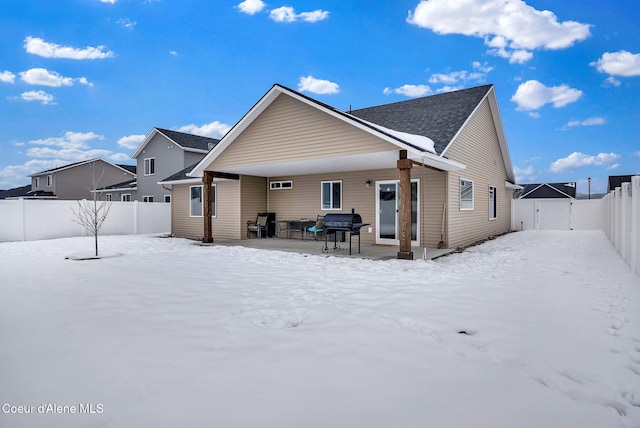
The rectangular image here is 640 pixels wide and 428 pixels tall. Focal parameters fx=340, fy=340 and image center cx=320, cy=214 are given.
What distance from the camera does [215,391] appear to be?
2219 mm

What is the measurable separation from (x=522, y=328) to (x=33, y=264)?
30.6 ft

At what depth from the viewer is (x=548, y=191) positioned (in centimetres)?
3641

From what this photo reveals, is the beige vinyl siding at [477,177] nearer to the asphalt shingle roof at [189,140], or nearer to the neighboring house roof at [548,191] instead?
the asphalt shingle roof at [189,140]

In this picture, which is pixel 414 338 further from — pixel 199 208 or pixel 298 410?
pixel 199 208

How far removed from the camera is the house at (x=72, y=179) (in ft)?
92.2

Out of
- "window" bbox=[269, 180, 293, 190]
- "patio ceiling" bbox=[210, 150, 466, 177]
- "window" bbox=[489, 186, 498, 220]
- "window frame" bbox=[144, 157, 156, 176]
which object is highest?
"window frame" bbox=[144, 157, 156, 176]

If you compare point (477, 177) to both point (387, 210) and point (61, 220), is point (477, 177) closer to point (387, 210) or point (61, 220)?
point (387, 210)

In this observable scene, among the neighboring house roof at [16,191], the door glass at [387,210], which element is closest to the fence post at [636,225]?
the door glass at [387,210]

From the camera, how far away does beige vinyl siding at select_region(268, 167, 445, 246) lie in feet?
33.1

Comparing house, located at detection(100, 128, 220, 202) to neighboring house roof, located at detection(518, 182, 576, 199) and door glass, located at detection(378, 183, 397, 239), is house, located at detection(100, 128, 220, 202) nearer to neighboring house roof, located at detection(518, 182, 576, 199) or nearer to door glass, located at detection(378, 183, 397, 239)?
door glass, located at detection(378, 183, 397, 239)

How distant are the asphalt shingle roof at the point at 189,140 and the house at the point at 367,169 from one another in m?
8.86

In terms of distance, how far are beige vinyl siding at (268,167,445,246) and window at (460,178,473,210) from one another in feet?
4.87

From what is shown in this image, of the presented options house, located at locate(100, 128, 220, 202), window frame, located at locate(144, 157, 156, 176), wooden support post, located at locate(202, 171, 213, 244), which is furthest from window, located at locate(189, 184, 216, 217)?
window frame, located at locate(144, 157, 156, 176)

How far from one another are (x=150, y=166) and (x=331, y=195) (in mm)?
17524
